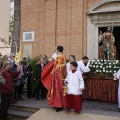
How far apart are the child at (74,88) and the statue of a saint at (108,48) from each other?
4.04m

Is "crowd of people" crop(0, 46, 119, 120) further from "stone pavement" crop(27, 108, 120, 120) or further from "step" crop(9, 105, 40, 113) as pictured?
"step" crop(9, 105, 40, 113)

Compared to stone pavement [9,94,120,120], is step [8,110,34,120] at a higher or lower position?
lower

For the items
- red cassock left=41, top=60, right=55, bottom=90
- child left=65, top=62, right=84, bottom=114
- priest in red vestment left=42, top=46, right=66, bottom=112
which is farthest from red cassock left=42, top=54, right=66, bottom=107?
child left=65, top=62, right=84, bottom=114

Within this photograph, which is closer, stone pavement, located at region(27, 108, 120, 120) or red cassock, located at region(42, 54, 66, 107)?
stone pavement, located at region(27, 108, 120, 120)

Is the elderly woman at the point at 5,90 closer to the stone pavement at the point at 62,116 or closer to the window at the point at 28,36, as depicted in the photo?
the stone pavement at the point at 62,116

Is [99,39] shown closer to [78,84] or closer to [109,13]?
[109,13]

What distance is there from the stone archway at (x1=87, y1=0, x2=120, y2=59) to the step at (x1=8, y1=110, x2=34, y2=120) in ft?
18.3

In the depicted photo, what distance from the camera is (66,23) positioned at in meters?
12.7

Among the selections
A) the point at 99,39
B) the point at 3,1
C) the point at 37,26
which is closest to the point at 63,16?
Result: the point at 37,26

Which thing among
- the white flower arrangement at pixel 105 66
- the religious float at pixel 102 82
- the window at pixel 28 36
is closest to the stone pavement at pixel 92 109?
the religious float at pixel 102 82

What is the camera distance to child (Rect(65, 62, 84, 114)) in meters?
6.79

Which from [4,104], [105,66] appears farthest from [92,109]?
[4,104]

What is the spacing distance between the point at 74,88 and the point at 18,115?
205 centimetres

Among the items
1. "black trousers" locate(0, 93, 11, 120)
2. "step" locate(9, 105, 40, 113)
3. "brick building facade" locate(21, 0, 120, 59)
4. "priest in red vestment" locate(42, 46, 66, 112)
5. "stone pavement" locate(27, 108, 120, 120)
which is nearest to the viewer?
"stone pavement" locate(27, 108, 120, 120)
